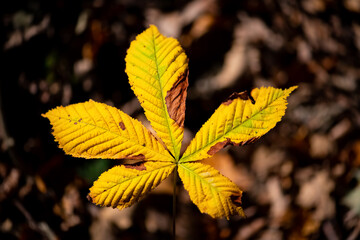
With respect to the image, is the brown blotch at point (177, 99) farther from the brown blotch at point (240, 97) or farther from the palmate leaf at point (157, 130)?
the brown blotch at point (240, 97)

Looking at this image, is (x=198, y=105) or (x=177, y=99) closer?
(x=177, y=99)

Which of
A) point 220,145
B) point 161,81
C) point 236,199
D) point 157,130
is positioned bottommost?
point 236,199

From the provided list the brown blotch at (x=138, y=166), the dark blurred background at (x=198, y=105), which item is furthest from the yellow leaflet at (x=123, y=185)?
the dark blurred background at (x=198, y=105)

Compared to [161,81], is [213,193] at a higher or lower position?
lower

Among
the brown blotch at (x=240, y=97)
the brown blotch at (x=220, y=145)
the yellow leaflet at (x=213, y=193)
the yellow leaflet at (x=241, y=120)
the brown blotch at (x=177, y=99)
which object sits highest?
the brown blotch at (x=177, y=99)

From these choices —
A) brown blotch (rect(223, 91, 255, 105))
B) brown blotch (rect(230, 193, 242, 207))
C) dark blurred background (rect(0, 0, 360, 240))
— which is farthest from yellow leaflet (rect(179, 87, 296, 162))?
dark blurred background (rect(0, 0, 360, 240))

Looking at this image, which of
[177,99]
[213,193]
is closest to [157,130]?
[177,99]

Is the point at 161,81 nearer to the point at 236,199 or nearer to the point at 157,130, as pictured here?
the point at 157,130
